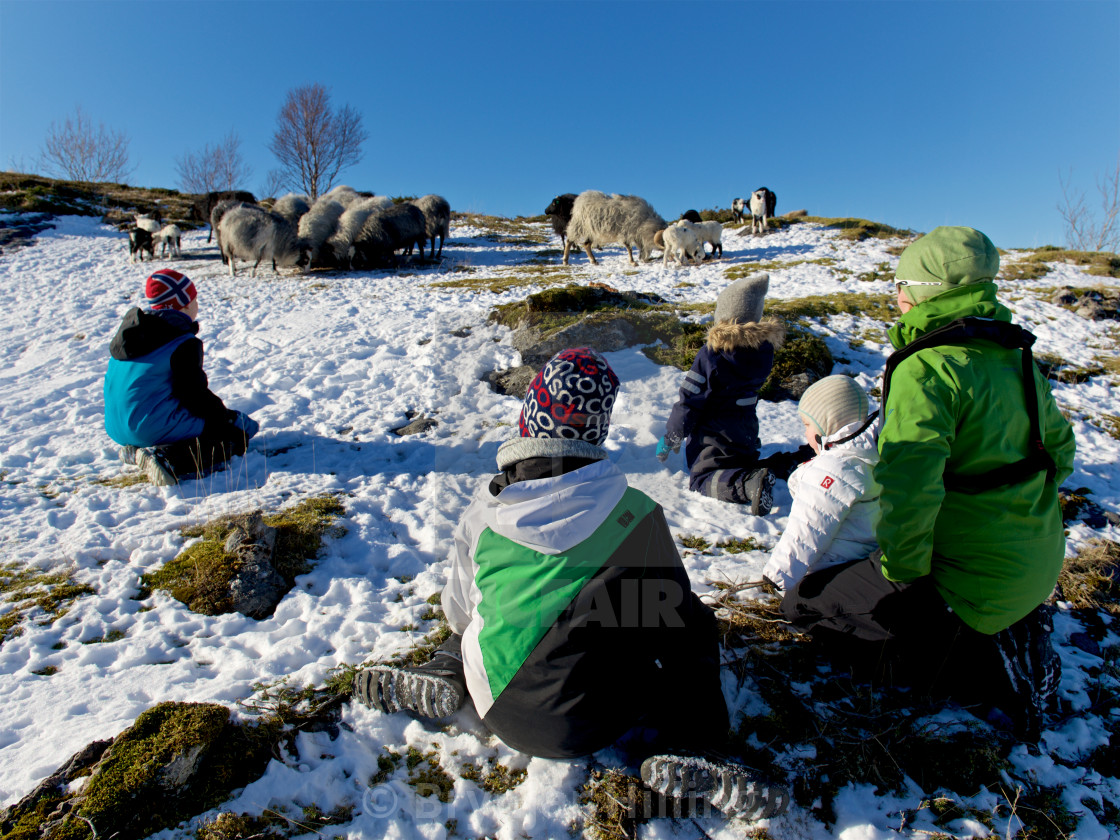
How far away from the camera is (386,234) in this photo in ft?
48.2

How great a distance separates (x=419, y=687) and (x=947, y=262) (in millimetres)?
2680

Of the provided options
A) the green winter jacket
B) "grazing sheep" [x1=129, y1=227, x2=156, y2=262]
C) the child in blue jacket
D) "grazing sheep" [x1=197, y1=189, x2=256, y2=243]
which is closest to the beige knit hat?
the green winter jacket

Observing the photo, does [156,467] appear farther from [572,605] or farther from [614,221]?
[614,221]

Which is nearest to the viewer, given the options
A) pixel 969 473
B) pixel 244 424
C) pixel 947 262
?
pixel 969 473

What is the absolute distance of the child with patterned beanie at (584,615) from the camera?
173cm

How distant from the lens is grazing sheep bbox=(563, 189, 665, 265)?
15.9 m

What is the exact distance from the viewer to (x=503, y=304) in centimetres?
944

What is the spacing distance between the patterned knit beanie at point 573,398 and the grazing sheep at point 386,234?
14252 mm

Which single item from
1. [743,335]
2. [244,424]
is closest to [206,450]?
[244,424]

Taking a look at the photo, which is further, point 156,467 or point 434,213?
point 434,213

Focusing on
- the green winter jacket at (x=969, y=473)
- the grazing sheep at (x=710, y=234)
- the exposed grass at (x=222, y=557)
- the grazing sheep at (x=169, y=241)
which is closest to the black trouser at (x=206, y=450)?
the exposed grass at (x=222, y=557)

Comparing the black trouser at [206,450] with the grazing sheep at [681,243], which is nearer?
the black trouser at [206,450]

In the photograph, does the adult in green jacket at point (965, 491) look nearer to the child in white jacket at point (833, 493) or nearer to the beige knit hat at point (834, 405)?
the child in white jacket at point (833, 493)

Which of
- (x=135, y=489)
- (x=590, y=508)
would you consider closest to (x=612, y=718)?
(x=590, y=508)
